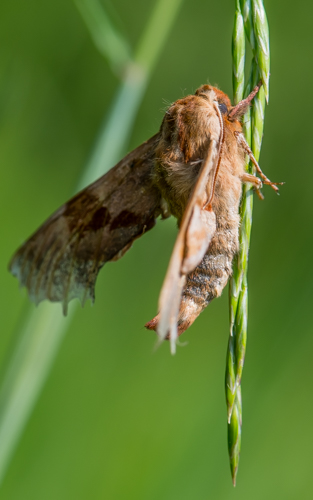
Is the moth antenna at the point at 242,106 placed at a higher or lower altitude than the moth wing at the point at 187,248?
higher

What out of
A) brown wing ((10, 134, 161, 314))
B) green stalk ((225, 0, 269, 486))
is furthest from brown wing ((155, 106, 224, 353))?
brown wing ((10, 134, 161, 314))

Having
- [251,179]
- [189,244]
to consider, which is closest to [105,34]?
[251,179]

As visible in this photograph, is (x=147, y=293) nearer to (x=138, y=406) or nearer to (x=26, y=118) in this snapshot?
(x=138, y=406)

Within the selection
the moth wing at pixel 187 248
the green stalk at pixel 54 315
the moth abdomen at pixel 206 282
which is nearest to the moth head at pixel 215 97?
the moth wing at pixel 187 248

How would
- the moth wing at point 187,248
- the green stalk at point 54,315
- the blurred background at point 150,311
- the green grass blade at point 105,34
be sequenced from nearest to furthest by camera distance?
the moth wing at point 187,248 < the green stalk at point 54,315 < the green grass blade at point 105,34 < the blurred background at point 150,311

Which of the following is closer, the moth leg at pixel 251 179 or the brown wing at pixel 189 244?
the brown wing at pixel 189 244

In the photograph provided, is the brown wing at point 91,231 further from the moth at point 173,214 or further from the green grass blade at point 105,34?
the green grass blade at point 105,34

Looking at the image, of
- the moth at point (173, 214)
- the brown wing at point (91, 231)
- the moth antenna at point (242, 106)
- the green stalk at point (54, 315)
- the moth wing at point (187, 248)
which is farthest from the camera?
the green stalk at point (54, 315)
